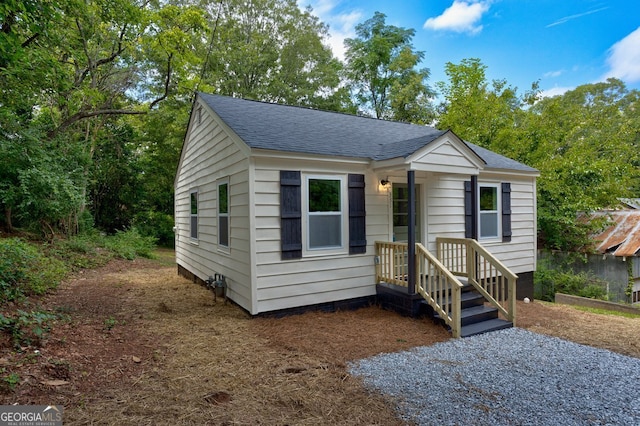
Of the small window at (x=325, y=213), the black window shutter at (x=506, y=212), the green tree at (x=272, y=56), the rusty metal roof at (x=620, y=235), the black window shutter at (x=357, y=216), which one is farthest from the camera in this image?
the green tree at (x=272, y=56)

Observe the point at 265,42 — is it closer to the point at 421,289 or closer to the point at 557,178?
the point at 557,178

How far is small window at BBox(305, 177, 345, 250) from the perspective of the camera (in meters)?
5.65

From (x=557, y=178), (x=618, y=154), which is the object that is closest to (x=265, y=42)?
(x=557, y=178)

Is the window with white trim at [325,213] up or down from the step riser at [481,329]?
up

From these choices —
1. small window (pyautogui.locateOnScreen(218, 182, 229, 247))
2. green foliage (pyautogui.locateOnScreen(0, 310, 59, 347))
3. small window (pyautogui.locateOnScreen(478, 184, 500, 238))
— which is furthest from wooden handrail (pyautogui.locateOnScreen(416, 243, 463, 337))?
green foliage (pyautogui.locateOnScreen(0, 310, 59, 347))

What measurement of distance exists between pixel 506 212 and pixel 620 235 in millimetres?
5004

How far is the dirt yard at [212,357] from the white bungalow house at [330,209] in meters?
0.58

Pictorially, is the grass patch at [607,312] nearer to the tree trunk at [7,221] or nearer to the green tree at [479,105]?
the green tree at [479,105]

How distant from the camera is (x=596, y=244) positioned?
33.9 feet

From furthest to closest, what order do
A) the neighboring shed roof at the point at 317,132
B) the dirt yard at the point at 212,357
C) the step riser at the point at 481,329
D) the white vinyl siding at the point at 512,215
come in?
the white vinyl siding at the point at 512,215 → the neighboring shed roof at the point at 317,132 → the step riser at the point at 481,329 → the dirt yard at the point at 212,357

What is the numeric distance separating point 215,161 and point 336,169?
2584 millimetres

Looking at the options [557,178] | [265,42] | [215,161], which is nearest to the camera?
[215,161]

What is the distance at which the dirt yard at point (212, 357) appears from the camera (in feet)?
9.16

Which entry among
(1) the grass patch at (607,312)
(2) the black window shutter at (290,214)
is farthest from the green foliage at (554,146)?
(2) the black window shutter at (290,214)
